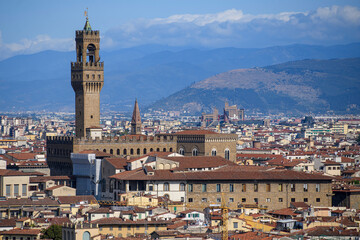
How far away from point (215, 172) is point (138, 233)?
65.9ft

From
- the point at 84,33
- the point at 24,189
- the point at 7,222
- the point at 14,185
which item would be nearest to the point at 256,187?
the point at 24,189

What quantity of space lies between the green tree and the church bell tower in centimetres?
4256

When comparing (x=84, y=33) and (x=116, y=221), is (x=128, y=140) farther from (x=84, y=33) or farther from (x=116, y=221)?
(x=116, y=221)

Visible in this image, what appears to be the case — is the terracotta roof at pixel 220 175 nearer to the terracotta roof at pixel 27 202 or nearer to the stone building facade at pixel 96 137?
the terracotta roof at pixel 27 202

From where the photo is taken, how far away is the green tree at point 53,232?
54438 mm

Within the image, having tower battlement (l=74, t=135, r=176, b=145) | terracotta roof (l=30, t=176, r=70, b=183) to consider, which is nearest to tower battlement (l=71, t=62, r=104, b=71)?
tower battlement (l=74, t=135, r=176, b=145)

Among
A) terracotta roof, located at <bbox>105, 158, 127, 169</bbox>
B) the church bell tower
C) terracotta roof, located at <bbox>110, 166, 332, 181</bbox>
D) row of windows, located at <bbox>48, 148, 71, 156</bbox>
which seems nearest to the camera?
terracotta roof, located at <bbox>110, 166, 332, 181</bbox>

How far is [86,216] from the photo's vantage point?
6184 centimetres

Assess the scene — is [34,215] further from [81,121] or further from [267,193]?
[81,121]

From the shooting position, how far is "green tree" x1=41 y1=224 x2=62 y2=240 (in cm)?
5444

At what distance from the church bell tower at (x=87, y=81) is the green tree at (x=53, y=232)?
140 ft

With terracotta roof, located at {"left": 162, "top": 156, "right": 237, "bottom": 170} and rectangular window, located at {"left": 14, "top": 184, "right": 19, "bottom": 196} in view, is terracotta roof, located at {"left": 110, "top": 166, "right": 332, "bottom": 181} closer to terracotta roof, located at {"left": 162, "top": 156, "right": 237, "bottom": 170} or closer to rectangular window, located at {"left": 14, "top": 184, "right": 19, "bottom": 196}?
terracotta roof, located at {"left": 162, "top": 156, "right": 237, "bottom": 170}

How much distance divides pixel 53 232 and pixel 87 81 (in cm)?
4552

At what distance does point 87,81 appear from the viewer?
99.6 metres
